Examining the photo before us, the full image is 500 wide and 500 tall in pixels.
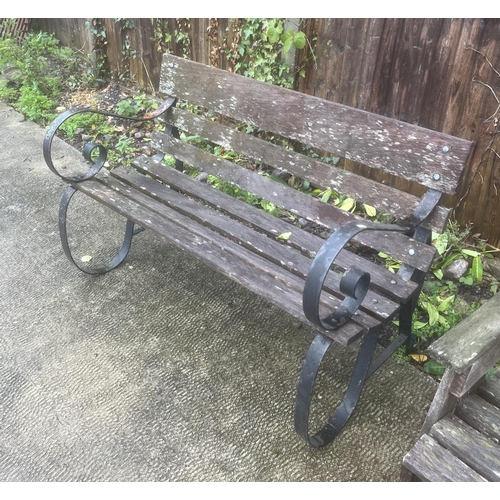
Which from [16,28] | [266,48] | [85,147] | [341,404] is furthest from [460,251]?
[16,28]

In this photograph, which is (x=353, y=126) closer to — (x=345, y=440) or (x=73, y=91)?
(x=345, y=440)

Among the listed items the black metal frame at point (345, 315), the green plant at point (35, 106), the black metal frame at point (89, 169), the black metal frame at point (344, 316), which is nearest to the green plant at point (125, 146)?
the green plant at point (35, 106)

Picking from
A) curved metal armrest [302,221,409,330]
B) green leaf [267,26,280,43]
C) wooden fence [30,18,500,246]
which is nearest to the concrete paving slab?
curved metal armrest [302,221,409,330]

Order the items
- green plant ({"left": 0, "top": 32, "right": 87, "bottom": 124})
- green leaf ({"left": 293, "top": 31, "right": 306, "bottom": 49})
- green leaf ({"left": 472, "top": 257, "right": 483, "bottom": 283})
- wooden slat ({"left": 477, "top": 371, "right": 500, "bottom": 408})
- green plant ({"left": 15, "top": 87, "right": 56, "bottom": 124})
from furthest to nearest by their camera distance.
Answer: green plant ({"left": 0, "top": 32, "right": 87, "bottom": 124})
green plant ({"left": 15, "top": 87, "right": 56, "bottom": 124})
green leaf ({"left": 293, "top": 31, "right": 306, "bottom": 49})
green leaf ({"left": 472, "top": 257, "right": 483, "bottom": 283})
wooden slat ({"left": 477, "top": 371, "right": 500, "bottom": 408})

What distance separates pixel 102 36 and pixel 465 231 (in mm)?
4180

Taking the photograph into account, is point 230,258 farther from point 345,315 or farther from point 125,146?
point 125,146

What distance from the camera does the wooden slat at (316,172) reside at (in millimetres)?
2090

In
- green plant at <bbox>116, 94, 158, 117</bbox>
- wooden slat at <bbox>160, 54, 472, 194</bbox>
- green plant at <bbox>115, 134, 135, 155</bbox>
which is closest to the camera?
wooden slat at <bbox>160, 54, 472, 194</bbox>

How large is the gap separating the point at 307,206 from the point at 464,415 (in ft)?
3.73

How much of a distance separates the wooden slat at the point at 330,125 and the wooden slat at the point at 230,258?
0.60 m

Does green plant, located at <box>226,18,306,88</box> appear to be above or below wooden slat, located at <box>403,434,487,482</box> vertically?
above

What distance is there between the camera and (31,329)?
2613 mm

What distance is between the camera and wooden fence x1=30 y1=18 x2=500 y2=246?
105 inches

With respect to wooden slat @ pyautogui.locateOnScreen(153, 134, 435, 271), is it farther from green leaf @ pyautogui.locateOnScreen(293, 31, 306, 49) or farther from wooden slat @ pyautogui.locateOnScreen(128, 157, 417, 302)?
green leaf @ pyautogui.locateOnScreen(293, 31, 306, 49)
